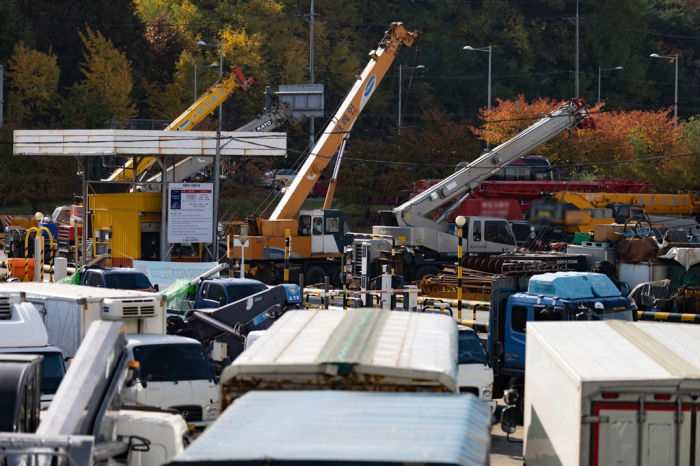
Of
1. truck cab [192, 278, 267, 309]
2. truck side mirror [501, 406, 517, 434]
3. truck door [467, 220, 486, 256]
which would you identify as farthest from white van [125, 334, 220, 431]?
truck door [467, 220, 486, 256]

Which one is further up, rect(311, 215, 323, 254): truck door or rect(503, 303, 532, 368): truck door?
rect(311, 215, 323, 254): truck door

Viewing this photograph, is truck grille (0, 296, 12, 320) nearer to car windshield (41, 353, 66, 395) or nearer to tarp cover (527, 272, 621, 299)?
car windshield (41, 353, 66, 395)

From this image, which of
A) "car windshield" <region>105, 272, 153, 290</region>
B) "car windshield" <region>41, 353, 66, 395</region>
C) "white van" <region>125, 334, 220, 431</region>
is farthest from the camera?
"car windshield" <region>105, 272, 153, 290</region>

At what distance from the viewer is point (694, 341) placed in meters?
8.29

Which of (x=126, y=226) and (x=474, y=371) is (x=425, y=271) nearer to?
(x=126, y=226)

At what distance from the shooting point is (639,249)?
23.4m

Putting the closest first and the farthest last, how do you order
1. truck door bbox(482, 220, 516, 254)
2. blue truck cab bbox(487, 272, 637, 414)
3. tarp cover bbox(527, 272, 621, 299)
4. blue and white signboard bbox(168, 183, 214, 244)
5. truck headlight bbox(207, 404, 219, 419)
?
1. truck headlight bbox(207, 404, 219, 419)
2. blue truck cab bbox(487, 272, 637, 414)
3. tarp cover bbox(527, 272, 621, 299)
4. blue and white signboard bbox(168, 183, 214, 244)
5. truck door bbox(482, 220, 516, 254)

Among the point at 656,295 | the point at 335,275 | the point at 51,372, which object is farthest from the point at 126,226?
the point at 51,372

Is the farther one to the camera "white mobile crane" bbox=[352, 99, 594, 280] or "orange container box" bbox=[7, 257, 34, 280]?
"white mobile crane" bbox=[352, 99, 594, 280]

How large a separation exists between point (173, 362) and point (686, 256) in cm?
1381

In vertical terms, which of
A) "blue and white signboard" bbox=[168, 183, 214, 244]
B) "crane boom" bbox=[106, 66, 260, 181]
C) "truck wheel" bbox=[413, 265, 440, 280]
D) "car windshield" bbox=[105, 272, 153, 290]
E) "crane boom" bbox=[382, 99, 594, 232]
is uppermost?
"crane boom" bbox=[106, 66, 260, 181]

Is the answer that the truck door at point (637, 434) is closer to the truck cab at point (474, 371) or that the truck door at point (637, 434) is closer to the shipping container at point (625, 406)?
the shipping container at point (625, 406)

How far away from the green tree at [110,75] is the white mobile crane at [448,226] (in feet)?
105

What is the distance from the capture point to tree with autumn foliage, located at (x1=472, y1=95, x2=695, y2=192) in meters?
50.2
